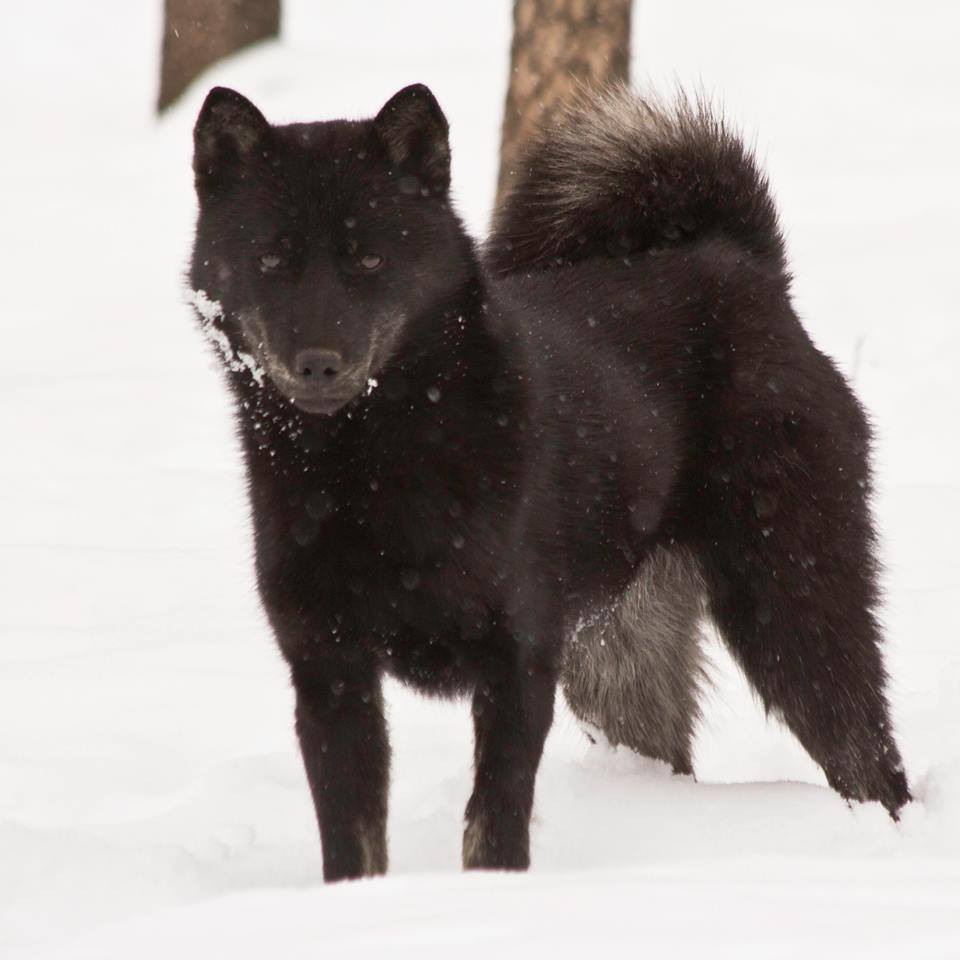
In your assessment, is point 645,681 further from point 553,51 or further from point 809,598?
point 553,51

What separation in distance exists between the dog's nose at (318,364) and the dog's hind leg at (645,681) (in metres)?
1.53

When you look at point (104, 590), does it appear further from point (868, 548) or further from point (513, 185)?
point (868, 548)

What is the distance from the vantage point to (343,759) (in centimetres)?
345

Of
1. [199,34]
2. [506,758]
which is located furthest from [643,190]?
[199,34]

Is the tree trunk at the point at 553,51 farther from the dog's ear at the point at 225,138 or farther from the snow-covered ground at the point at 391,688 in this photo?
the dog's ear at the point at 225,138

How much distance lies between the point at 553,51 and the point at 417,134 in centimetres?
541

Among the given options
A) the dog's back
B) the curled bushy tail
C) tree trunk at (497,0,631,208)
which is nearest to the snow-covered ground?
the dog's back

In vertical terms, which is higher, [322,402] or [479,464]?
[322,402]

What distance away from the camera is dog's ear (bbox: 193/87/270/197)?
3301 mm

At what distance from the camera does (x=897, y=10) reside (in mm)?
16609

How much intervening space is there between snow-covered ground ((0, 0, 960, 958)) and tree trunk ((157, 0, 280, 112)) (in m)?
0.23

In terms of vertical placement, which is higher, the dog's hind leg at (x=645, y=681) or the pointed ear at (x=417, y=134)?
the pointed ear at (x=417, y=134)

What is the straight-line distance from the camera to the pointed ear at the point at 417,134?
335 centimetres

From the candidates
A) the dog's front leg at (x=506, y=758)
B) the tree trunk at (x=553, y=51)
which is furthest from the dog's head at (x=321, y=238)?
the tree trunk at (x=553, y=51)
